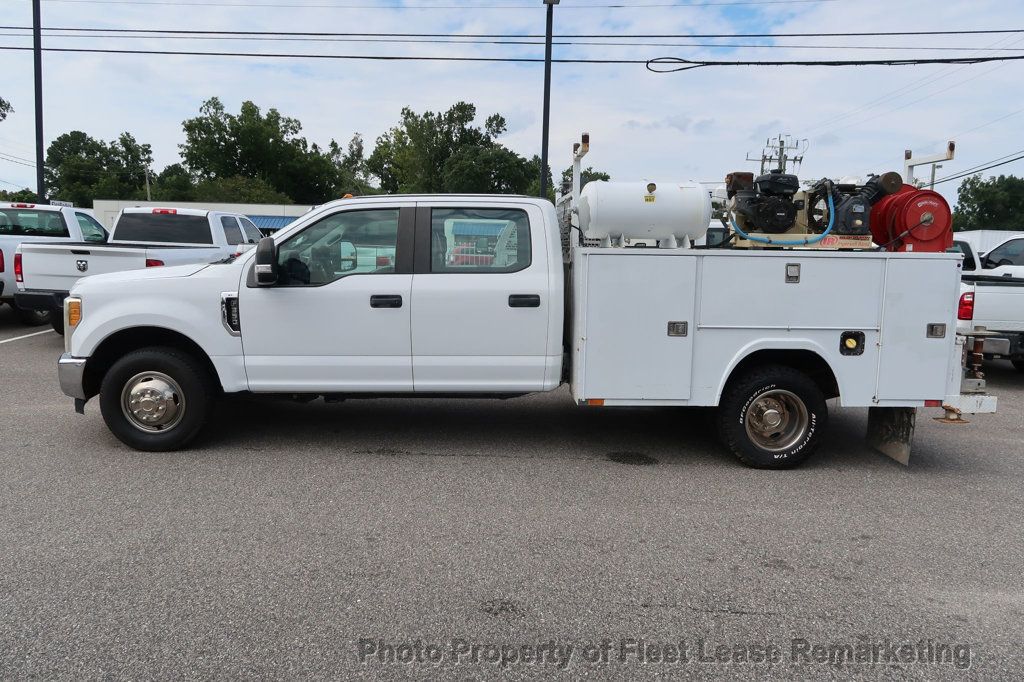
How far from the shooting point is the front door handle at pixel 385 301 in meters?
5.60

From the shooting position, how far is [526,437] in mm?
6523

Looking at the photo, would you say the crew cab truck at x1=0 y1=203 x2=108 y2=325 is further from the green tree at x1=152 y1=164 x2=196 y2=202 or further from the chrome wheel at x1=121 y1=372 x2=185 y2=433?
the green tree at x1=152 y1=164 x2=196 y2=202

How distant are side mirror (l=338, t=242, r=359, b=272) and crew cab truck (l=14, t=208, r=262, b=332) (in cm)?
427

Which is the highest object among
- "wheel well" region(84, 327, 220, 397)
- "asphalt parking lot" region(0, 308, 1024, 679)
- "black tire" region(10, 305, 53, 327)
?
"wheel well" region(84, 327, 220, 397)

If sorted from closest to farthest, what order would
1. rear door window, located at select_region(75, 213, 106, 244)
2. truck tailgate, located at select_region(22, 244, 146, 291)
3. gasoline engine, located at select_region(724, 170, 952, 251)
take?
1. gasoline engine, located at select_region(724, 170, 952, 251)
2. truck tailgate, located at select_region(22, 244, 146, 291)
3. rear door window, located at select_region(75, 213, 106, 244)

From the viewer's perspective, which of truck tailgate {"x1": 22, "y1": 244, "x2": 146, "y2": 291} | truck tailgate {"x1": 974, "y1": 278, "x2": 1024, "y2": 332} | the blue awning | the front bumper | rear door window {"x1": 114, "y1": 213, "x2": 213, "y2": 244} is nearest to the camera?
truck tailgate {"x1": 974, "y1": 278, "x2": 1024, "y2": 332}

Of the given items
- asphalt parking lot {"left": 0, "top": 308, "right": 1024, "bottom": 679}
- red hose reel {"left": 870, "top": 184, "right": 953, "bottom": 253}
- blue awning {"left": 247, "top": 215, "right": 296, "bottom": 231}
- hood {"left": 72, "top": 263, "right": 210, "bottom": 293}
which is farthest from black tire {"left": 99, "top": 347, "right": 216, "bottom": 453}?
blue awning {"left": 247, "top": 215, "right": 296, "bottom": 231}

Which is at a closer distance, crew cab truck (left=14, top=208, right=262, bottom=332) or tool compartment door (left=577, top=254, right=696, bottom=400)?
tool compartment door (left=577, top=254, right=696, bottom=400)

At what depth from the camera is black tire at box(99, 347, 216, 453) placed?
225 inches

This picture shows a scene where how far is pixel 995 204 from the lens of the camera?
7706 cm

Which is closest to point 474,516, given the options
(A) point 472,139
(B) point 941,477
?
(B) point 941,477

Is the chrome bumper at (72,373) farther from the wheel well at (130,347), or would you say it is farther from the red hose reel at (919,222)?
the red hose reel at (919,222)

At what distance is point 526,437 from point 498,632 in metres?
3.23

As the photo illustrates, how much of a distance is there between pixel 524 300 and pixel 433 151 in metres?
77.9
